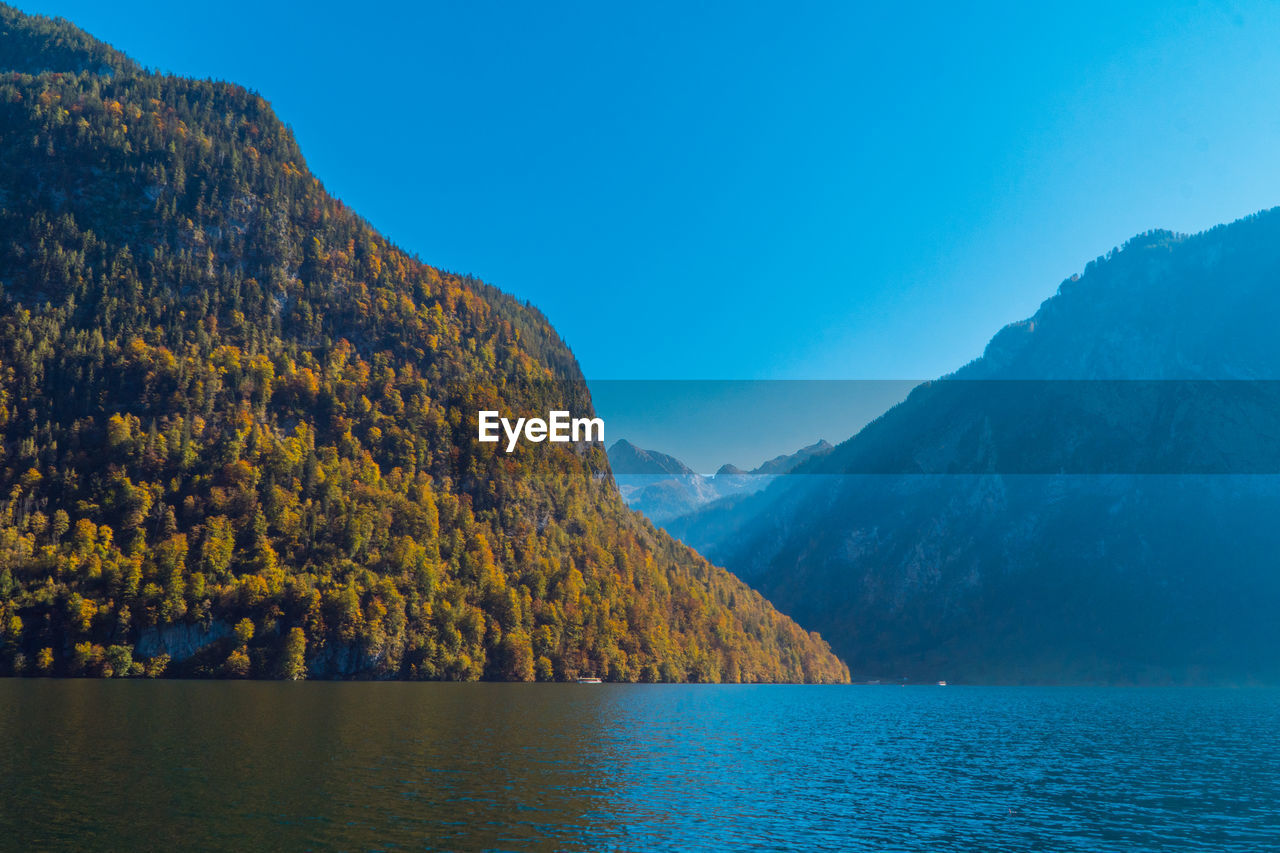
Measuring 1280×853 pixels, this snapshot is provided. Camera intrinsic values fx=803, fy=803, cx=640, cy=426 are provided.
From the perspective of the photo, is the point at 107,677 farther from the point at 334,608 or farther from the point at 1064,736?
the point at 1064,736

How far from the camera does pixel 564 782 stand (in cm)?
5803

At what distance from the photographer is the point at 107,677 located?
486 feet

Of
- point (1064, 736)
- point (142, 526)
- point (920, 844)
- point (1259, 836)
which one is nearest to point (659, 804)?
point (920, 844)

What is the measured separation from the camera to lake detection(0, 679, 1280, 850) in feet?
138

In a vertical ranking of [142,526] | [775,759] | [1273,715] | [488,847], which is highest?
[142,526]

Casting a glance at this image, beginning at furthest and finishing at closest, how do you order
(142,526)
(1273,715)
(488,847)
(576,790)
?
(142,526) → (1273,715) → (576,790) → (488,847)

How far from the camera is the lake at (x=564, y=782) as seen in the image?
42194mm

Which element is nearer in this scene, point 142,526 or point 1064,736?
point 1064,736

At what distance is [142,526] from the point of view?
176m

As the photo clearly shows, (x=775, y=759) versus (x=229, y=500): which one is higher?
(x=229, y=500)

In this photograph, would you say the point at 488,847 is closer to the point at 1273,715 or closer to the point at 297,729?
the point at 297,729

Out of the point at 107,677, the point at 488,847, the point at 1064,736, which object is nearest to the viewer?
the point at 488,847

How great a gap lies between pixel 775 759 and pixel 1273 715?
484 ft

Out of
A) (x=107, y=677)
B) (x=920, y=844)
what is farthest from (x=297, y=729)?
(x=107, y=677)
